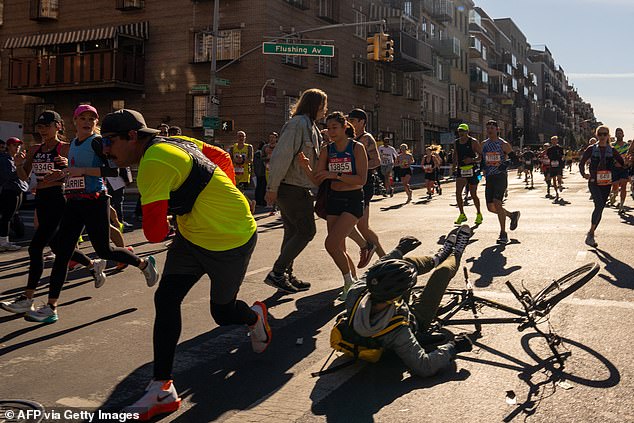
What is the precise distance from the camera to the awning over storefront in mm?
29500

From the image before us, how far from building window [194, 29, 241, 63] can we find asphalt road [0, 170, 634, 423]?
2215 centimetres

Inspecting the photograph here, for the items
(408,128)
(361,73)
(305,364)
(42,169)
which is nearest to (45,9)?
(361,73)

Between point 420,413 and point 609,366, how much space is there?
1.43m

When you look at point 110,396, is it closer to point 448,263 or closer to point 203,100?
point 448,263

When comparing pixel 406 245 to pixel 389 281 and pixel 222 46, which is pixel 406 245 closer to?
pixel 389 281

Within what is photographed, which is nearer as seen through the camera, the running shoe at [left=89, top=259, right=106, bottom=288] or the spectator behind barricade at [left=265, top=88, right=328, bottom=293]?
the spectator behind barricade at [left=265, top=88, right=328, bottom=293]

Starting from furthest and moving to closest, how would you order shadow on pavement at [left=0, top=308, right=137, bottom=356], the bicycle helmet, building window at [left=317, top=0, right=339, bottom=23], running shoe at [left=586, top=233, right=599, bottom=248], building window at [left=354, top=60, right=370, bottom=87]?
building window at [left=354, top=60, right=370, bottom=87] < building window at [left=317, top=0, right=339, bottom=23] < running shoe at [left=586, top=233, right=599, bottom=248] < shadow on pavement at [left=0, top=308, right=137, bottom=356] < the bicycle helmet

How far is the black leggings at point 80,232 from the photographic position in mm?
5500

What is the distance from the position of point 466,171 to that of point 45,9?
27.1 meters

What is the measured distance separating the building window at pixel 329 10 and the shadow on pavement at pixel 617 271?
83.5 ft

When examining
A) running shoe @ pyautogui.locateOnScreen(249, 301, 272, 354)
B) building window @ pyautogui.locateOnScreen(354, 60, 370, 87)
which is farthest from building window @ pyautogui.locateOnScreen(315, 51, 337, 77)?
running shoe @ pyautogui.locateOnScreen(249, 301, 272, 354)

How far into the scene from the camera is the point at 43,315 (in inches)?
214

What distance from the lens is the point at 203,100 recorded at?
2897cm

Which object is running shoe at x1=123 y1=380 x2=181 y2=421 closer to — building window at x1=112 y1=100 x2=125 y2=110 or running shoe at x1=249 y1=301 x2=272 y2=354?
running shoe at x1=249 y1=301 x2=272 y2=354
